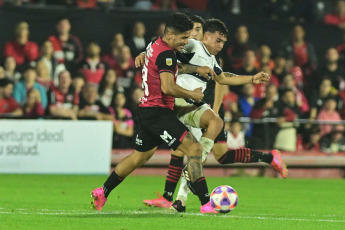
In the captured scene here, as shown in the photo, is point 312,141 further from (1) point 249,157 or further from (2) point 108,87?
(1) point 249,157

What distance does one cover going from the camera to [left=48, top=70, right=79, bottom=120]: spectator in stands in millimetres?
17203

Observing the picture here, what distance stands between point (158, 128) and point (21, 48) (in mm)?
9211

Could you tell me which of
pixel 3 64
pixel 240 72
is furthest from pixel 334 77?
pixel 3 64

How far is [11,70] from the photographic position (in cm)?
1725

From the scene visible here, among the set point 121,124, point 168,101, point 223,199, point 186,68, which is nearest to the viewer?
point 223,199

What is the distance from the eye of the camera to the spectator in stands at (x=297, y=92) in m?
18.9

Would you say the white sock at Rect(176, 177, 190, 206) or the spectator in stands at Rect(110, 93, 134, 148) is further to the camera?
the spectator in stands at Rect(110, 93, 134, 148)

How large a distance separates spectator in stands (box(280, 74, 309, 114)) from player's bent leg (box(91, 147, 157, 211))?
951 centimetres

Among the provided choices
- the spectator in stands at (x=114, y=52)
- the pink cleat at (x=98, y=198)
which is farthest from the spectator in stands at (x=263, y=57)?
the pink cleat at (x=98, y=198)

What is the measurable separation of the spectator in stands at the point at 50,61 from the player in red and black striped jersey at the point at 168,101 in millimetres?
8315

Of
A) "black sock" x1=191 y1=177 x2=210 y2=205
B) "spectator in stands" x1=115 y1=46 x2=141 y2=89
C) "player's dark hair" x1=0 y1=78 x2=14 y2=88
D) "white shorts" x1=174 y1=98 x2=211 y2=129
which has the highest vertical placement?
"spectator in stands" x1=115 y1=46 x2=141 y2=89

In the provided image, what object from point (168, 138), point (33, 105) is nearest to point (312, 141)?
point (33, 105)

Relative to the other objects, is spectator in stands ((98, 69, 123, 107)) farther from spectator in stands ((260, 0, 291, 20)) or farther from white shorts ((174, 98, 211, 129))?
white shorts ((174, 98, 211, 129))

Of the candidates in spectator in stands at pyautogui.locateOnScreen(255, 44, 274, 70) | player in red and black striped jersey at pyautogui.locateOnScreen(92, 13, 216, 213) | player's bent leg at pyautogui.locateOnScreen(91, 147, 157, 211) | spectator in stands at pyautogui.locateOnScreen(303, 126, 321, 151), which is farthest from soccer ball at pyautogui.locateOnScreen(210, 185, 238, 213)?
spectator in stands at pyautogui.locateOnScreen(255, 44, 274, 70)
